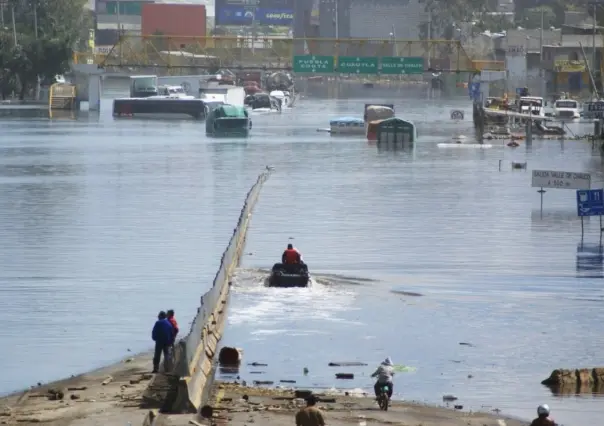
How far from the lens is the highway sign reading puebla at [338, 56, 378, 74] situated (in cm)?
14075

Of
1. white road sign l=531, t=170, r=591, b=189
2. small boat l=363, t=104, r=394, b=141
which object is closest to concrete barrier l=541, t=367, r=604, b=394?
white road sign l=531, t=170, r=591, b=189

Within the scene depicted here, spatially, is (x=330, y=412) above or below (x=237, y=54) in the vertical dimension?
below

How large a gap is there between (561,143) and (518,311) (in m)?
78.1

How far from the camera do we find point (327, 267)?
175ft

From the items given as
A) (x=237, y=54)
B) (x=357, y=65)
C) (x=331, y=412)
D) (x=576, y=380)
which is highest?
(x=357, y=65)

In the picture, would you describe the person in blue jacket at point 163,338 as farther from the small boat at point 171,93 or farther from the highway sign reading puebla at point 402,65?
the small boat at point 171,93

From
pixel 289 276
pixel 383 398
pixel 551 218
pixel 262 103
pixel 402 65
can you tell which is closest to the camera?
pixel 383 398

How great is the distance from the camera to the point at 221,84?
17800 centimetres

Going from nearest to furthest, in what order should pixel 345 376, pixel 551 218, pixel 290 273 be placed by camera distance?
pixel 345 376 < pixel 290 273 < pixel 551 218

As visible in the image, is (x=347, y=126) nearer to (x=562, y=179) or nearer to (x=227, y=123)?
(x=227, y=123)

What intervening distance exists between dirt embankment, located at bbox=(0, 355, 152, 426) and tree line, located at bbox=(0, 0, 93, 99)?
134195 mm

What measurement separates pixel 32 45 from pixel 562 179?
112 meters

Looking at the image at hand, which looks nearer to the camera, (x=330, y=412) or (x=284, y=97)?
(x=330, y=412)

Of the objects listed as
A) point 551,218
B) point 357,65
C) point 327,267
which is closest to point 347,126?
point 357,65
